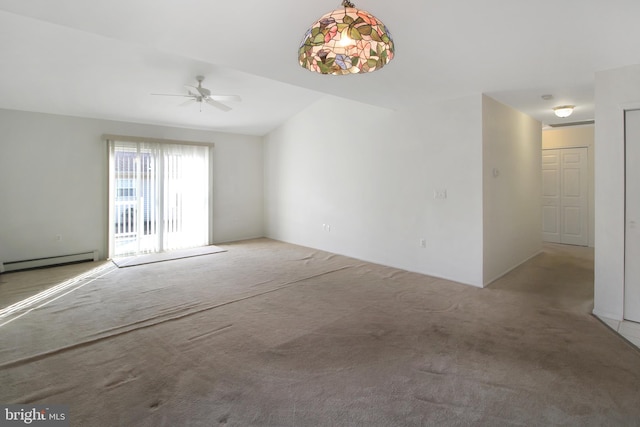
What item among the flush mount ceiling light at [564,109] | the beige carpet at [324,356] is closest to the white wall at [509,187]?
the flush mount ceiling light at [564,109]

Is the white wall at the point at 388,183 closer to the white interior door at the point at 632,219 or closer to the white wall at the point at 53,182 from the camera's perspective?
the white interior door at the point at 632,219

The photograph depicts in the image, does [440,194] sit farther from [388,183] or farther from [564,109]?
[564,109]

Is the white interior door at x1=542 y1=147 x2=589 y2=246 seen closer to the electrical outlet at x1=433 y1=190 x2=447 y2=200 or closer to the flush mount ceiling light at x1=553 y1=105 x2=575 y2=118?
the flush mount ceiling light at x1=553 y1=105 x2=575 y2=118

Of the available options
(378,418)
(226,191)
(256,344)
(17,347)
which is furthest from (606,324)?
(226,191)

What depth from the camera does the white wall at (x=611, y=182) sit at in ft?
10.2

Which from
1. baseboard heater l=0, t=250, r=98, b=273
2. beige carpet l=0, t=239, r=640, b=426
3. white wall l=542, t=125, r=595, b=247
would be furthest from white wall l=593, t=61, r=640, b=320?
baseboard heater l=0, t=250, r=98, b=273

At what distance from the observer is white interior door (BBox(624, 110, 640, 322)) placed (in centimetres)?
306

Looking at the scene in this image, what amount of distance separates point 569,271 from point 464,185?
7.67 ft

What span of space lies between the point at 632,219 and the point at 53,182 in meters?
7.73

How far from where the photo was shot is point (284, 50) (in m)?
2.92

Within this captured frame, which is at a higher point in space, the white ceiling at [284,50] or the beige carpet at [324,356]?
the white ceiling at [284,50]

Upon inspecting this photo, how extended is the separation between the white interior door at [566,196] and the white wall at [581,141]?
0.07 meters

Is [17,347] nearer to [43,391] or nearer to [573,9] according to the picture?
[43,391]

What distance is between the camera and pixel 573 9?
7.68 feet
